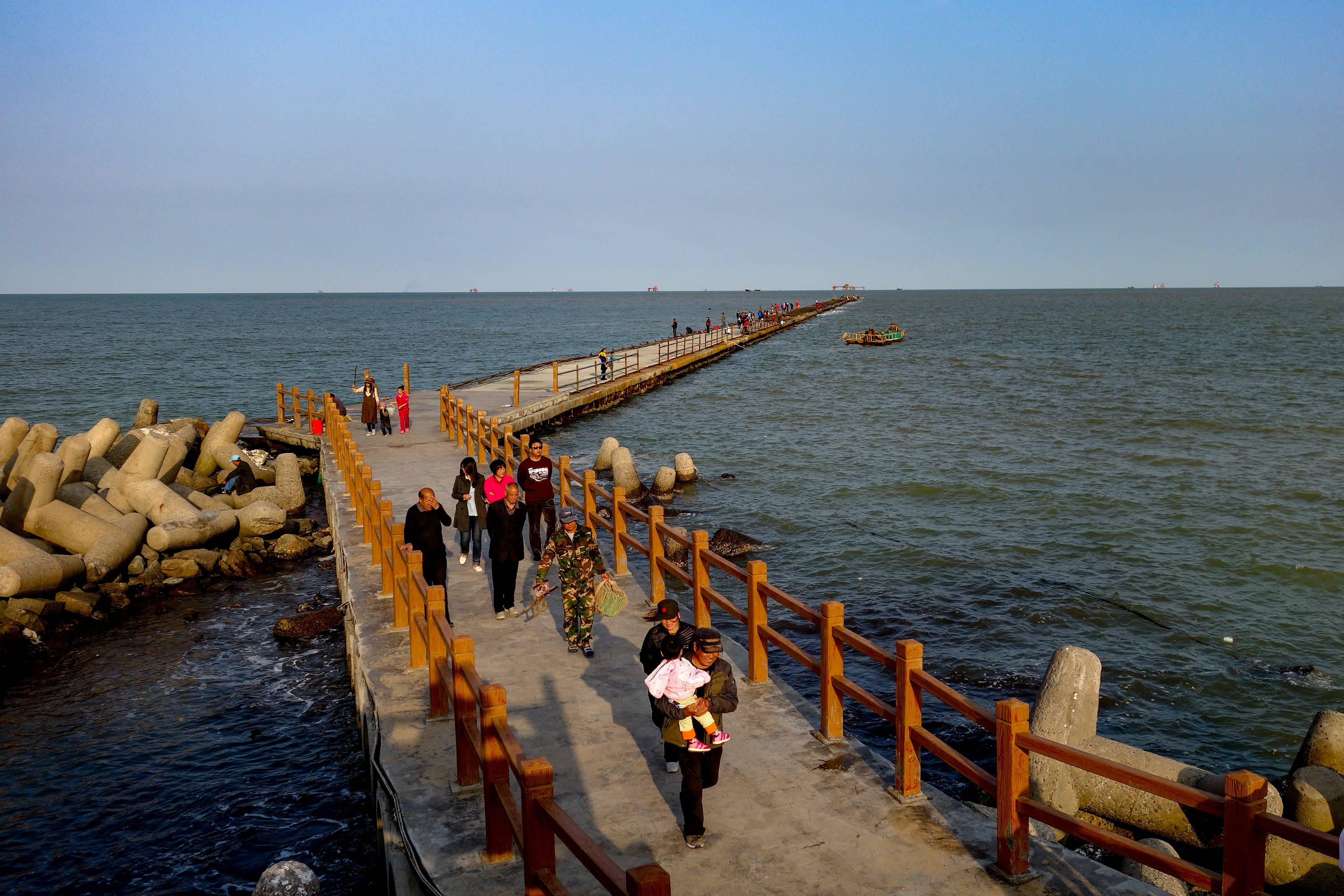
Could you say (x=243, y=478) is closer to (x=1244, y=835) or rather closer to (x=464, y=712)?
(x=464, y=712)

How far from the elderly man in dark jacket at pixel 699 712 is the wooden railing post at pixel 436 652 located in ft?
7.29

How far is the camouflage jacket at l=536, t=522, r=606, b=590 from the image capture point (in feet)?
30.5

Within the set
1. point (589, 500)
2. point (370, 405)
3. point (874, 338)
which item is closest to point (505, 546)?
point (589, 500)

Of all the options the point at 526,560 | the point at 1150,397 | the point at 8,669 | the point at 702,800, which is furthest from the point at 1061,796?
the point at 1150,397

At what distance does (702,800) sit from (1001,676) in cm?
811

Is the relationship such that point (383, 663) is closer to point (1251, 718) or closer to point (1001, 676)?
point (1001, 676)

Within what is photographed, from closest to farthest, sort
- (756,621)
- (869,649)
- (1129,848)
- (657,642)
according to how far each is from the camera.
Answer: (1129,848)
(657,642)
(869,649)
(756,621)

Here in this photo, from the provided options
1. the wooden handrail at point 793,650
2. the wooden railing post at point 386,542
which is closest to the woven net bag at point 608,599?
the wooden handrail at point 793,650

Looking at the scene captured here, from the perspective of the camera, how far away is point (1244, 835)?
14.6ft

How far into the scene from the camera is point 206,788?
10312 mm

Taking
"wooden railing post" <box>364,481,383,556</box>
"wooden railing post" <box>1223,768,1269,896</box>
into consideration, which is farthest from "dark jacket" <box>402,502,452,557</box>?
"wooden railing post" <box>1223,768,1269,896</box>

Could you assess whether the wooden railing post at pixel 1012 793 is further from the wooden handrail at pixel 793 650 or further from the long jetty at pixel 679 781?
the wooden handrail at pixel 793 650

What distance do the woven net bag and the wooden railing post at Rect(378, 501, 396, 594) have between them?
2843 millimetres

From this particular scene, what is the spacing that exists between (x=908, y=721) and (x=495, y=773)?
2777mm
